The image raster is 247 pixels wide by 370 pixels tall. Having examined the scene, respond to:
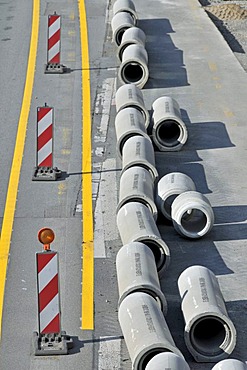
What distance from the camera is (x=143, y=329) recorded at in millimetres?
10266

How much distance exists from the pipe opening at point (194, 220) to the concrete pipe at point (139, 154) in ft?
3.04

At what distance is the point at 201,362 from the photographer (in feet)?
35.3

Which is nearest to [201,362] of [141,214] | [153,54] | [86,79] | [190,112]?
[141,214]

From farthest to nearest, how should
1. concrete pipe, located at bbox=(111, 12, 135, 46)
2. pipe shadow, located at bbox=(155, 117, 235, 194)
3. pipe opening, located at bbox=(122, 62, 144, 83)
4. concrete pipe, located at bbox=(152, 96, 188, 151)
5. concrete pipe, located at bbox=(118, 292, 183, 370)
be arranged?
concrete pipe, located at bbox=(111, 12, 135, 46), pipe opening, located at bbox=(122, 62, 144, 83), concrete pipe, located at bbox=(152, 96, 188, 151), pipe shadow, located at bbox=(155, 117, 235, 194), concrete pipe, located at bbox=(118, 292, 183, 370)

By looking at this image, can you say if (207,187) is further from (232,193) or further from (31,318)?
(31,318)

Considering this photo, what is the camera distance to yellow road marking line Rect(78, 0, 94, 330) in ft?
38.7

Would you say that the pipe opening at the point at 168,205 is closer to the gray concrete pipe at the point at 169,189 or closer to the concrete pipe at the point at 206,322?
the gray concrete pipe at the point at 169,189

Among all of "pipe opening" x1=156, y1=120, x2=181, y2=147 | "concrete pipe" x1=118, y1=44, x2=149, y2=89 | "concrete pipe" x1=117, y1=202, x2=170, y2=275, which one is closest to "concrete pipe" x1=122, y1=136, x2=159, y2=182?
"pipe opening" x1=156, y1=120, x2=181, y2=147

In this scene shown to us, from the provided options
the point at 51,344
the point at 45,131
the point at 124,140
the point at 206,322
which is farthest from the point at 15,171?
the point at 206,322

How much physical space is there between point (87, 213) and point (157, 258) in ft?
6.72

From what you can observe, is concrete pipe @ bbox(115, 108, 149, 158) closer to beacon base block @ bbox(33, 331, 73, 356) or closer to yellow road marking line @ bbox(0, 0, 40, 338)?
yellow road marking line @ bbox(0, 0, 40, 338)

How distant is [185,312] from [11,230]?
3498mm

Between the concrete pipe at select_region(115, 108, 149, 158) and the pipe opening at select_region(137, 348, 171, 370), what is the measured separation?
5843 mm

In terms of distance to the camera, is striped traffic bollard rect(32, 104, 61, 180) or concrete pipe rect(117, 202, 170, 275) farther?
striped traffic bollard rect(32, 104, 61, 180)
